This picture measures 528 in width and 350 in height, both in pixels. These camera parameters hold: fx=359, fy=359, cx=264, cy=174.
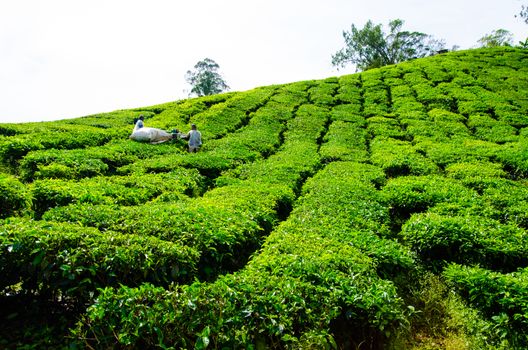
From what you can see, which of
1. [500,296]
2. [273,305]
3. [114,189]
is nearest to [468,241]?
[500,296]

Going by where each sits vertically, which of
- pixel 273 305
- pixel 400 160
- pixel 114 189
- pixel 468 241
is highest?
pixel 114 189

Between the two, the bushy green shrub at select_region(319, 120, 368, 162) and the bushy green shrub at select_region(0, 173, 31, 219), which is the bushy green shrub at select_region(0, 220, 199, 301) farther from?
the bushy green shrub at select_region(319, 120, 368, 162)

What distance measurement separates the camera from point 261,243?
9.76 meters

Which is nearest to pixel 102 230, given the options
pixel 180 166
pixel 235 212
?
pixel 235 212

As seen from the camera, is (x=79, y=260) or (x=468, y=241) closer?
(x=79, y=260)

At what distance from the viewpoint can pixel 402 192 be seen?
13.7 meters

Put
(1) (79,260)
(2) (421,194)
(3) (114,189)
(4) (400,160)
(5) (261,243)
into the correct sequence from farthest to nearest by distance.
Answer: (4) (400,160), (2) (421,194), (3) (114,189), (5) (261,243), (1) (79,260)

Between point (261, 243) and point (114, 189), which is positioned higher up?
point (114, 189)

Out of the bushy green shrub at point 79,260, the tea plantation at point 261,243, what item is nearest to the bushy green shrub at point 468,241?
the tea plantation at point 261,243

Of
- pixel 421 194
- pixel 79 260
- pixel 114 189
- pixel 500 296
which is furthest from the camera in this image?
pixel 421 194

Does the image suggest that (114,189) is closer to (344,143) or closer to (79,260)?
(79,260)

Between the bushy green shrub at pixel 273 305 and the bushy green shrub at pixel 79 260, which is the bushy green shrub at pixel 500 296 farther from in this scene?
the bushy green shrub at pixel 79 260

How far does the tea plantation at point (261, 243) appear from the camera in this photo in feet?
18.2

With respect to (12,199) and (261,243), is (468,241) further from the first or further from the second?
(12,199)
